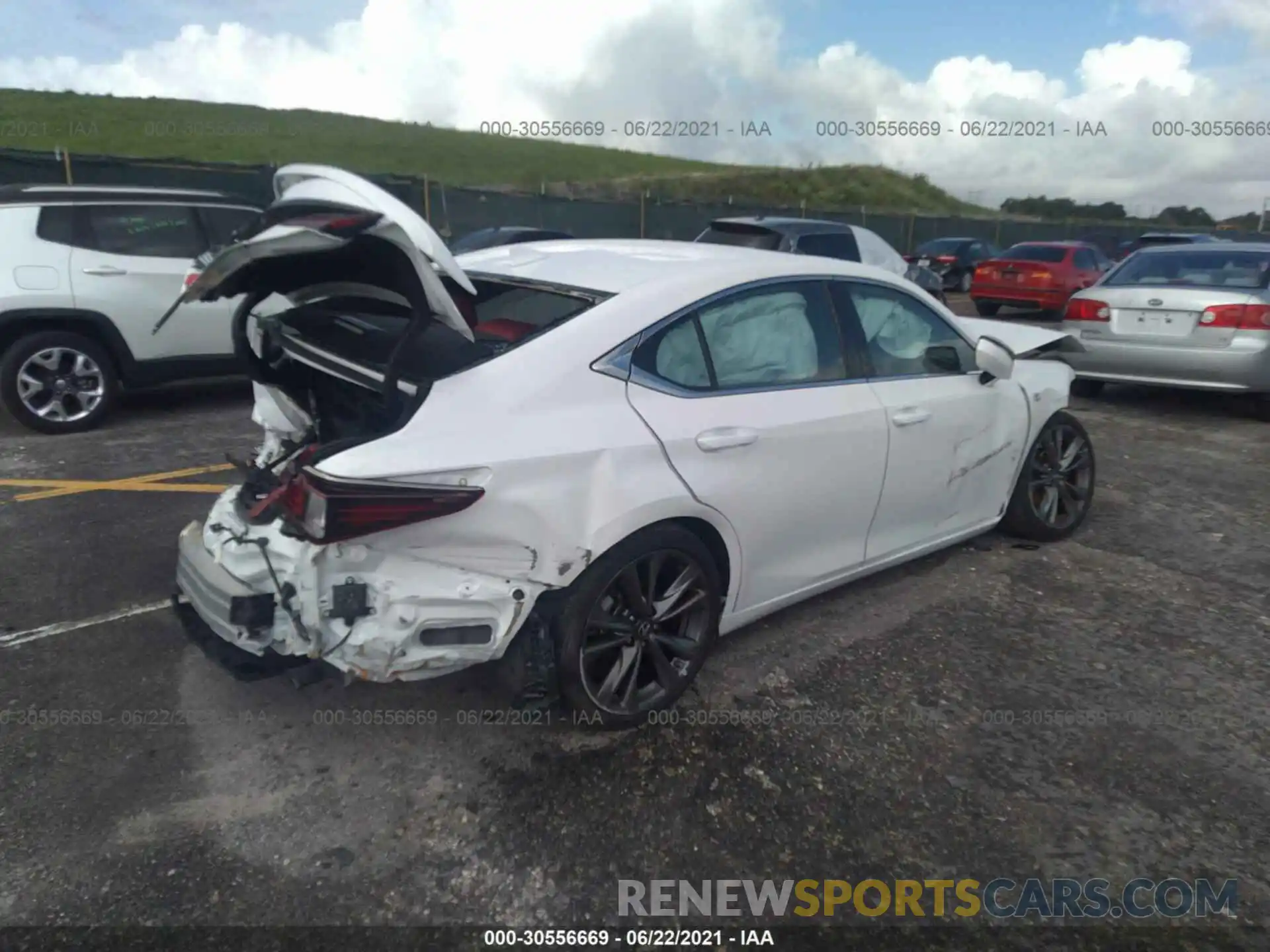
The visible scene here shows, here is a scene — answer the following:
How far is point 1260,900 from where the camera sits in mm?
2473

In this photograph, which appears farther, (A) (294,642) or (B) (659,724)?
(B) (659,724)

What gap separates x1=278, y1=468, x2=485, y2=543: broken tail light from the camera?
8.09 ft

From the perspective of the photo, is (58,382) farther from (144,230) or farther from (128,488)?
(128,488)

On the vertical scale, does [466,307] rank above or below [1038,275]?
below

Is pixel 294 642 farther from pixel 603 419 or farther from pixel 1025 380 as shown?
pixel 1025 380

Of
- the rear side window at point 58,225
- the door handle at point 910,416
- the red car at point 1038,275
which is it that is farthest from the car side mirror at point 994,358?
the red car at point 1038,275

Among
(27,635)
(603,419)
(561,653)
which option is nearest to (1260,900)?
(561,653)

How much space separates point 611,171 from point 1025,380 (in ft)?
195

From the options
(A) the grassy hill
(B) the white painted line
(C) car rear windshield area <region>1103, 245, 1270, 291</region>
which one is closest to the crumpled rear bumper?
(B) the white painted line

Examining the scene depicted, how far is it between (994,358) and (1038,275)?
39.6 feet

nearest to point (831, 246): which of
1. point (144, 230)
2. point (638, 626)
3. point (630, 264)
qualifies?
point (144, 230)

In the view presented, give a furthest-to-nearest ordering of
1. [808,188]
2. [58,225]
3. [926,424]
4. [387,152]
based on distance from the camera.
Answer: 1. [387,152]
2. [808,188]
3. [58,225]
4. [926,424]

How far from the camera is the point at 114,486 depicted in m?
5.52

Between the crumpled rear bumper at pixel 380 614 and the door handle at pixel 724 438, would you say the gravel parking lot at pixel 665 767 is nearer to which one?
the crumpled rear bumper at pixel 380 614
